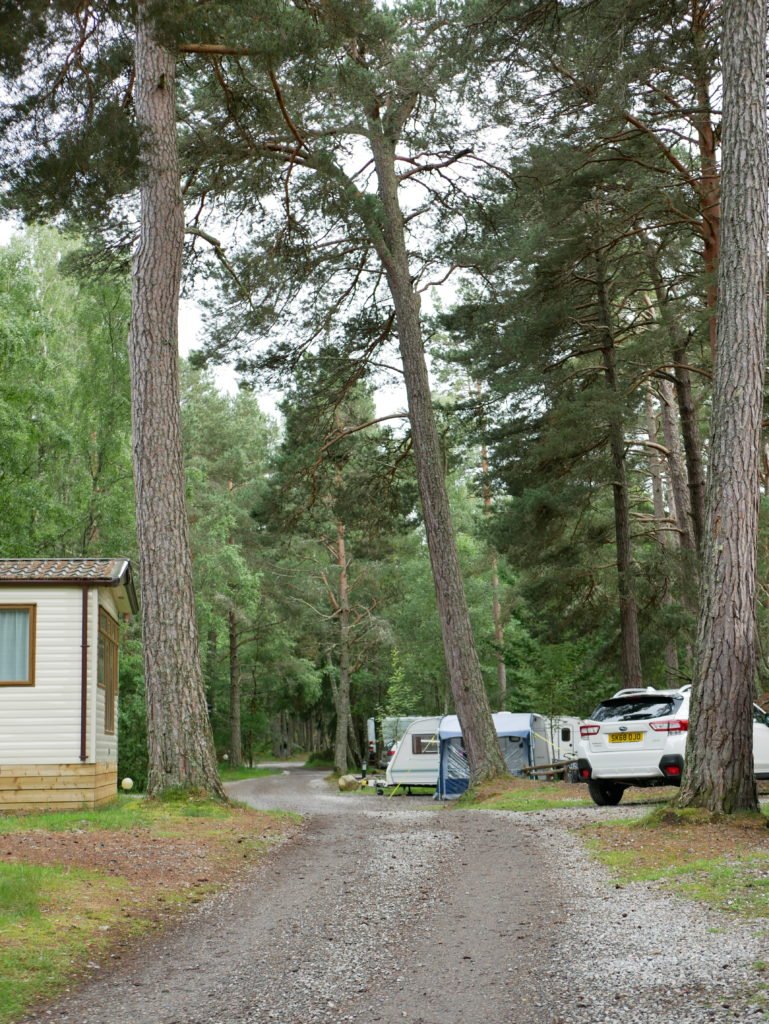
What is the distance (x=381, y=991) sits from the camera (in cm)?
445

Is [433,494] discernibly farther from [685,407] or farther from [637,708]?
[685,407]

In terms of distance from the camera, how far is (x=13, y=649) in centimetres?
1477

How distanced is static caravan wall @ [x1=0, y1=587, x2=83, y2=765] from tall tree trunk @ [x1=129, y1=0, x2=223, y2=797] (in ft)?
12.1

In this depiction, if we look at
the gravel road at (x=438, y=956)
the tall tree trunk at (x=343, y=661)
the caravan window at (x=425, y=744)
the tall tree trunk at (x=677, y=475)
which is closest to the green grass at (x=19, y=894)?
the gravel road at (x=438, y=956)

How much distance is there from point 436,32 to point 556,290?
4.99 m

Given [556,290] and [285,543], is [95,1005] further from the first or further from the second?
[285,543]

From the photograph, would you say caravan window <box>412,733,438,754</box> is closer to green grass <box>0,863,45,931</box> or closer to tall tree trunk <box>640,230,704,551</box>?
tall tree trunk <box>640,230,704,551</box>

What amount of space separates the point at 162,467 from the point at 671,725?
7082 millimetres

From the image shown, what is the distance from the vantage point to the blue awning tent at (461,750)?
2125cm

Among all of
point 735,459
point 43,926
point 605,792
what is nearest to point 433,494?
point 605,792

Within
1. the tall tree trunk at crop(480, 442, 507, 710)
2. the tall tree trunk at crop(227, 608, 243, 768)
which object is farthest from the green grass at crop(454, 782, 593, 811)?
the tall tree trunk at crop(227, 608, 243, 768)

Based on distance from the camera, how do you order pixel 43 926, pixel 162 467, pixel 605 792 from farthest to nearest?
pixel 605 792
pixel 162 467
pixel 43 926

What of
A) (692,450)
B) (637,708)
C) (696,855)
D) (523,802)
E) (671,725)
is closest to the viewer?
(696,855)

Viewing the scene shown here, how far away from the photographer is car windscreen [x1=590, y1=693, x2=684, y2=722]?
13.2 m
